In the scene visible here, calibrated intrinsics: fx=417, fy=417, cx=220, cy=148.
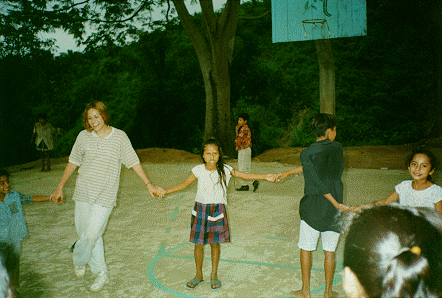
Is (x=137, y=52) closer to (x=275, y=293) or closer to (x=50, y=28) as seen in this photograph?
(x=50, y=28)

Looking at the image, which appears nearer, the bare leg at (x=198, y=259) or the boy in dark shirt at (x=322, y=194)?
the boy in dark shirt at (x=322, y=194)

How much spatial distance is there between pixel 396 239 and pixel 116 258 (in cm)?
465

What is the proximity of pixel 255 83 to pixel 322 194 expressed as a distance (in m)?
21.3

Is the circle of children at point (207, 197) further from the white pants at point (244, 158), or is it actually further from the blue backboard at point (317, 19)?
the blue backboard at point (317, 19)

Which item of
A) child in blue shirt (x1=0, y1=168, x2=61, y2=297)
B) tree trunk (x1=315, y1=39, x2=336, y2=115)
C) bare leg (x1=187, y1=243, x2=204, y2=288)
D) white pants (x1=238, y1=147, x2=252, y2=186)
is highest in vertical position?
tree trunk (x1=315, y1=39, x2=336, y2=115)

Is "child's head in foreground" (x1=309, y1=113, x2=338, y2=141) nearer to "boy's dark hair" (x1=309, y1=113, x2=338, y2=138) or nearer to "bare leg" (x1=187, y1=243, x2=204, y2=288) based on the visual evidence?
"boy's dark hair" (x1=309, y1=113, x2=338, y2=138)

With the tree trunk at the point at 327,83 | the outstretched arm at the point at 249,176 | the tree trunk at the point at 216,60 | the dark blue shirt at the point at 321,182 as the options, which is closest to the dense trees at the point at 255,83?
the tree trunk at the point at 216,60

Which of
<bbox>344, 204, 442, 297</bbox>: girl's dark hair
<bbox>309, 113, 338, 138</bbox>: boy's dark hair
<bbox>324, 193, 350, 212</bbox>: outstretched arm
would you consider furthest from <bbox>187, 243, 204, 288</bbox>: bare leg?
<bbox>344, 204, 442, 297</bbox>: girl's dark hair

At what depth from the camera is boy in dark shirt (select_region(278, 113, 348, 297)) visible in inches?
149

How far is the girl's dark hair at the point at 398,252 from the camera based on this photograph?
118cm

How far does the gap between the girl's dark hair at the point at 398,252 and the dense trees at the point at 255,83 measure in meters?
21.6

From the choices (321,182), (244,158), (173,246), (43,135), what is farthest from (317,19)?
(43,135)

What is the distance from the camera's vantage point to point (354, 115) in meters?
29.0

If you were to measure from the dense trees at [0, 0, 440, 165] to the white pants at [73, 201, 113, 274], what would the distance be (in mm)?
18662
